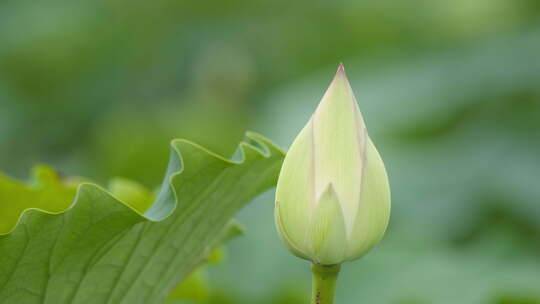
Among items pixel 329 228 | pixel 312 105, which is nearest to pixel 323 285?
pixel 329 228

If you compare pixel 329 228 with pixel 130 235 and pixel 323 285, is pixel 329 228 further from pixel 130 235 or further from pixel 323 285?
pixel 130 235

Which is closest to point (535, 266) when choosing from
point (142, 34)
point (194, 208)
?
point (194, 208)

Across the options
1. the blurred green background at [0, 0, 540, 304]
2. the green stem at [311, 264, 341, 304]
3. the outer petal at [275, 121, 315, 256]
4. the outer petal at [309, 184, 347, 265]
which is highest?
the blurred green background at [0, 0, 540, 304]

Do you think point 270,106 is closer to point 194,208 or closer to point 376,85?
point 376,85

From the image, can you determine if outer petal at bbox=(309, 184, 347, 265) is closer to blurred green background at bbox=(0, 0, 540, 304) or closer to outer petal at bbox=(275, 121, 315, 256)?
outer petal at bbox=(275, 121, 315, 256)

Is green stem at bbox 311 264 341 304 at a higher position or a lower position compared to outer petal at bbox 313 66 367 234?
lower

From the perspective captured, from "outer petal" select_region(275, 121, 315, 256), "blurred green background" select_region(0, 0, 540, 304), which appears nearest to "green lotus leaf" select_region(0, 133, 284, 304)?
"outer petal" select_region(275, 121, 315, 256)

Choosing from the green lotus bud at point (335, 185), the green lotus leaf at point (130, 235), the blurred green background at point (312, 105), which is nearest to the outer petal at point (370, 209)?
the green lotus bud at point (335, 185)

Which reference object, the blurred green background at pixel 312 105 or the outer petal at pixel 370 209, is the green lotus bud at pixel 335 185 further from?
the blurred green background at pixel 312 105
